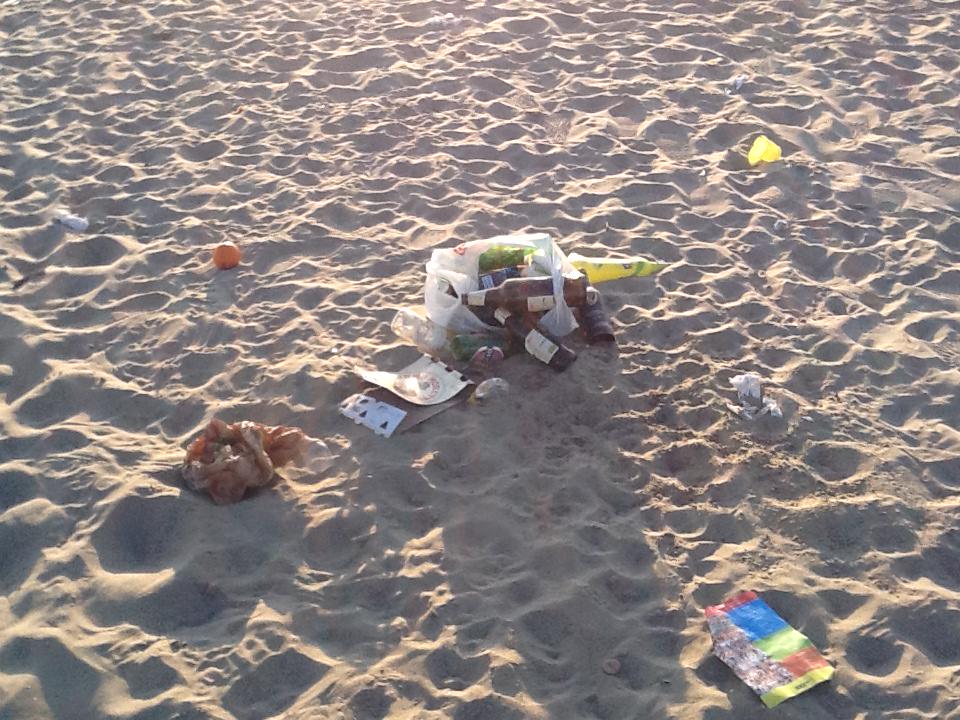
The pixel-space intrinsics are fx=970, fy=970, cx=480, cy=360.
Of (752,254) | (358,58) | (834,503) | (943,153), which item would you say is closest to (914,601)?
(834,503)

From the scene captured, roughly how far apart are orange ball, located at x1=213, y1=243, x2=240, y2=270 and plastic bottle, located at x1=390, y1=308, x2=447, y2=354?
1.04m

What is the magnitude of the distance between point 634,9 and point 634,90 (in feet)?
3.99

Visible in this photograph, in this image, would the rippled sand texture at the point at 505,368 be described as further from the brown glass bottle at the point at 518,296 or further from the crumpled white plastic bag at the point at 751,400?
the brown glass bottle at the point at 518,296

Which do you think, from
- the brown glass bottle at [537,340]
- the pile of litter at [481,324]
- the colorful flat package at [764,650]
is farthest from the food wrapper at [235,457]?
the colorful flat package at [764,650]

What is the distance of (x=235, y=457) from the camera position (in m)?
3.41

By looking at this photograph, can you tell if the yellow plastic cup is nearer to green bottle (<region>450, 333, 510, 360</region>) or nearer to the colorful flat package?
green bottle (<region>450, 333, 510, 360</region>)

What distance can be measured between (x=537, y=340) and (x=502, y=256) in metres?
0.41

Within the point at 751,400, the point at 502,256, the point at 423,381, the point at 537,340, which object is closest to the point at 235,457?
the point at 423,381

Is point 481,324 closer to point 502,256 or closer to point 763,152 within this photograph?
point 502,256

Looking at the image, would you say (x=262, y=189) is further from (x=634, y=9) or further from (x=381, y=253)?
(x=634, y=9)

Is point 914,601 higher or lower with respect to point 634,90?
lower

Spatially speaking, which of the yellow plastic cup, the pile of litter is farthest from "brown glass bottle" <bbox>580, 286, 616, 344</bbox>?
the yellow plastic cup

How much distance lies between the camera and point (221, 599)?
311 cm

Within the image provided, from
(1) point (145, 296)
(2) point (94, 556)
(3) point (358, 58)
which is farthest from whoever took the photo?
(3) point (358, 58)
